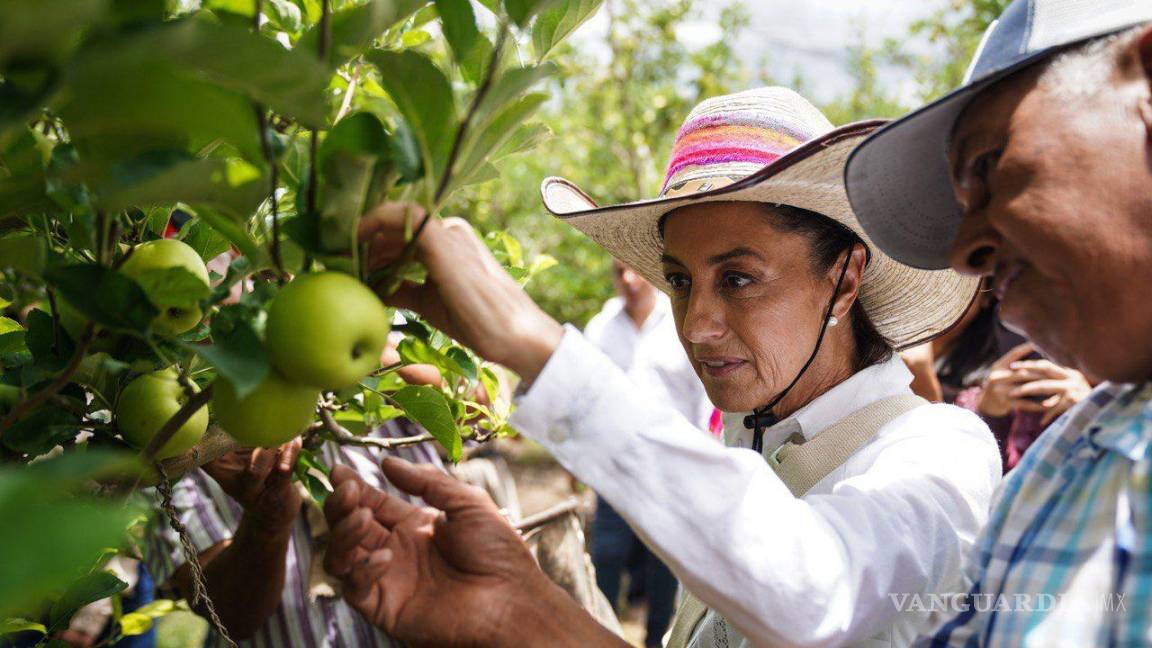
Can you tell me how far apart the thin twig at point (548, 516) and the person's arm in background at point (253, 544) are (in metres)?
0.49

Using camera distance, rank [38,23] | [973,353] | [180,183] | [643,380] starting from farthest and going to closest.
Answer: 1. [643,380]
2. [973,353]
3. [180,183]
4. [38,23]

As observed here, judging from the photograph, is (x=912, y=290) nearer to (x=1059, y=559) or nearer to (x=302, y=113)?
(x=1059, y=559)

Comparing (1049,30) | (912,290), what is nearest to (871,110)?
(912,290)

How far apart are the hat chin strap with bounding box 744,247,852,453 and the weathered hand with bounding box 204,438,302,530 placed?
0.82 meters

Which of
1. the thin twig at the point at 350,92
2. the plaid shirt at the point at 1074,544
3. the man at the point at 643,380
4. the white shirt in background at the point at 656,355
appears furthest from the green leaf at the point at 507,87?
the man at the point at 643,380

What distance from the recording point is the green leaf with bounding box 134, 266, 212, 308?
0.79 metres

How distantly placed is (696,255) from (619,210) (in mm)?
174

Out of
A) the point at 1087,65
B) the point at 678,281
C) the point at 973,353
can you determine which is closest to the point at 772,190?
the point at 678,281

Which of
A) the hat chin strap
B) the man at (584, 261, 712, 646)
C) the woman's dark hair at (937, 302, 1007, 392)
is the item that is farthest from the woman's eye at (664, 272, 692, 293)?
the man at (584, 261, 712, 646)

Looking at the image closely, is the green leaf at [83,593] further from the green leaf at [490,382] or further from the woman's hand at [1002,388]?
the woman's hand at [1002,388]

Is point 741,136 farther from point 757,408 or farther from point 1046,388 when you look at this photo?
point 1046,388

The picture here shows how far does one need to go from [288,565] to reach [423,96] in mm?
1354

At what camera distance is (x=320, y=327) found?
2.38 feet

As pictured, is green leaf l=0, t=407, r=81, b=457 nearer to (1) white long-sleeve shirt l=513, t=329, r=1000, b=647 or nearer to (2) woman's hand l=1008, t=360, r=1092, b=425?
(1) white long-sleeve shirt l=513, t=329, r=1000, b=647
